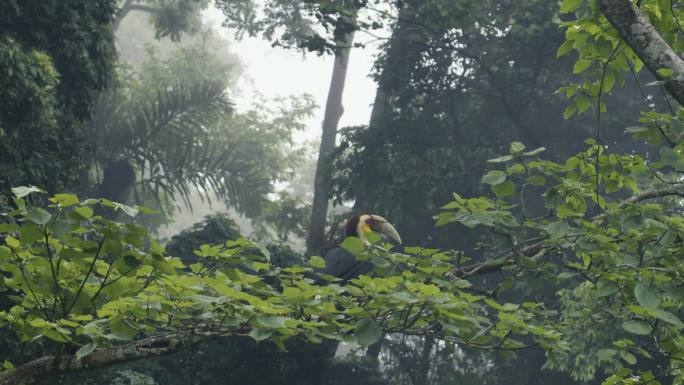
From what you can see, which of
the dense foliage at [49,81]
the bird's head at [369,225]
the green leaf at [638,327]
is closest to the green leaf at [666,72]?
the green leaf at [638,327]

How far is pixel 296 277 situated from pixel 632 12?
218 centimetres

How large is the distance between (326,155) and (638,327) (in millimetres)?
15783

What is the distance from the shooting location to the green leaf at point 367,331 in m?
4.01

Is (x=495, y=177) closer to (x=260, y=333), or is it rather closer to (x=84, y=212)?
(x=260, y=333)

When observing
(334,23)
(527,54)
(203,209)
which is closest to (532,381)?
(527,54)

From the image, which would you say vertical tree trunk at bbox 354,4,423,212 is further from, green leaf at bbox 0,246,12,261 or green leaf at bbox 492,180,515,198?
green leaf at bbox 0,246,12,261

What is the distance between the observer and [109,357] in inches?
173

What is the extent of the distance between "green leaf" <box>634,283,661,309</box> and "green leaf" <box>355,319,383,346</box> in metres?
1.18

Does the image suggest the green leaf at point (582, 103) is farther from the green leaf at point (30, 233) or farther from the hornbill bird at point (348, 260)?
the hornbill bird at point (348, 260)

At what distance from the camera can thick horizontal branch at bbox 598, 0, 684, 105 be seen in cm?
440

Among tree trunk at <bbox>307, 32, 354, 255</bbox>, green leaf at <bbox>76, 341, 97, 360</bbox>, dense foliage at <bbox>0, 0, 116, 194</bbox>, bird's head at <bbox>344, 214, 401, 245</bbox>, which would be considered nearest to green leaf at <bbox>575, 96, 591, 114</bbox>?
green leaf at <bbox>76, 341, 97, 360</bbox>

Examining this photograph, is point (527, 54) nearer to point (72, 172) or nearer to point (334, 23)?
point (334, 23)

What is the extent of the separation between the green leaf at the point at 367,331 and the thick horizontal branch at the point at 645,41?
1.87m

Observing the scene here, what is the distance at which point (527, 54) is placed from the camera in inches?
704
